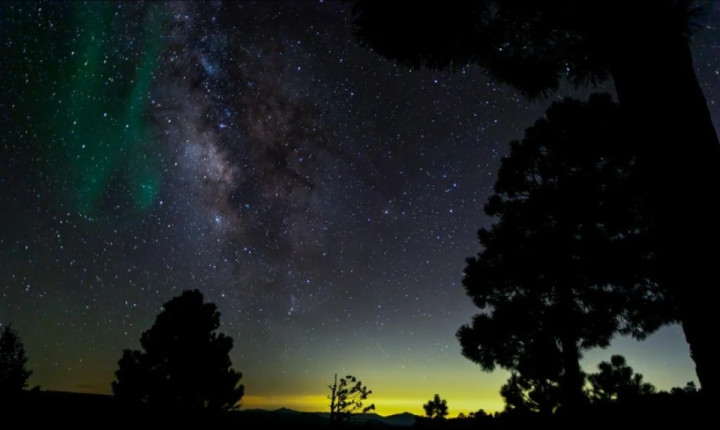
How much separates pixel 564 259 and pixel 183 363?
2363cm

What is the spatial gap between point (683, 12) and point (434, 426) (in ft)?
39.1

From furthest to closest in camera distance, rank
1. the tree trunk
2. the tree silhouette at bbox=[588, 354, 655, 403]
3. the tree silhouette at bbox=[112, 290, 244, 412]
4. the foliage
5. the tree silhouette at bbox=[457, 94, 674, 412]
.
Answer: the tree silhouette at bbox=[112, 290, 244, 412] → the tree silhouette at bbox=[588, 354, 655, 403] → the tree silhouette at bbox=[457, 94, 674, 412] → the foliage → the tree trunk

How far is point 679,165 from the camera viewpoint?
4.99ft

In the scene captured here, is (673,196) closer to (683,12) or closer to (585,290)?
(683,12)

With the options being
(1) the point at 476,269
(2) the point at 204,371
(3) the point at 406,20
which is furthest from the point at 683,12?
(2) the point at 204,371

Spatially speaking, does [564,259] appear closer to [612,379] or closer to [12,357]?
[612,379]

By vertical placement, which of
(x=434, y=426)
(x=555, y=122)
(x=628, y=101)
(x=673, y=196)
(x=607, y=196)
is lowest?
(x=434, y=426)

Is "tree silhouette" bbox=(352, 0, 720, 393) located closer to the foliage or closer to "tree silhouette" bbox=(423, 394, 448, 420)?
the foliage

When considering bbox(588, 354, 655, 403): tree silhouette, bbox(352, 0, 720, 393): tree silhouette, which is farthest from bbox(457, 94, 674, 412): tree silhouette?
bbox(352, 0, 720, 393): tree silhouette

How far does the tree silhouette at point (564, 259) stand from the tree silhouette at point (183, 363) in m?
19.9

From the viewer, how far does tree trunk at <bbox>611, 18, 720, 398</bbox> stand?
140cm

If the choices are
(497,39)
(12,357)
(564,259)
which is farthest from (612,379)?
(12,357)

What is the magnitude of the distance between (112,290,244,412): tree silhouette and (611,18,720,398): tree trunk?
25.8 meters

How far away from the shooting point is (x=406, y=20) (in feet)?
10.8
